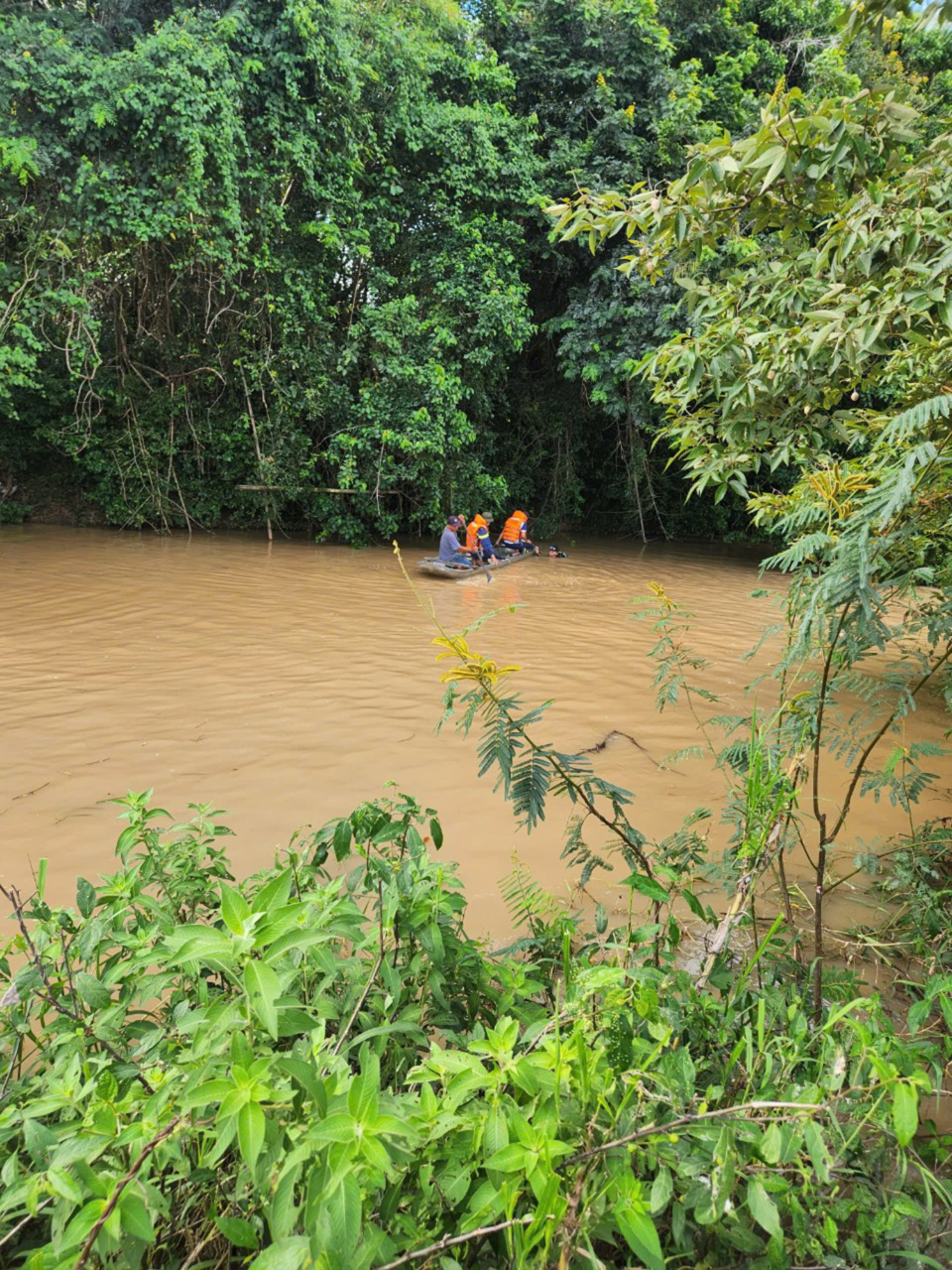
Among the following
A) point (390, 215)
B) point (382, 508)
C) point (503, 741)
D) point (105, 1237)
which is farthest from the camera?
point (382, 508)

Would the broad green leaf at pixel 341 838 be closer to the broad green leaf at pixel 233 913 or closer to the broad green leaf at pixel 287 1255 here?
the broad green leaf at pixel 233 913

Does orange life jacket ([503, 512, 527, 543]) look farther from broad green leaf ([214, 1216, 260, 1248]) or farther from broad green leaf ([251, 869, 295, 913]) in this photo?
broad green leaf ([214, 1216, 260, 1248])

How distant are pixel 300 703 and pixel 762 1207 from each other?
442cm

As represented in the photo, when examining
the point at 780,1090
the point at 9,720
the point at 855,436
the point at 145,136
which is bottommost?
the point at 9,720

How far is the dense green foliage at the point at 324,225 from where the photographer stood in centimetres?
909

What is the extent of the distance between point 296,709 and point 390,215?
34.4 feet

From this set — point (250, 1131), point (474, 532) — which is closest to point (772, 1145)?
point (250, 1131)

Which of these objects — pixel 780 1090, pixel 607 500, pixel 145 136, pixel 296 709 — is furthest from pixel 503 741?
pixel 607 500

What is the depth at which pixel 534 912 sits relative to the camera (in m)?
2.71

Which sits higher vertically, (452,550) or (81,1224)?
(452,550)

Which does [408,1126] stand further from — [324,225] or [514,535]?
[324,225]

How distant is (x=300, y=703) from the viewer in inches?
203

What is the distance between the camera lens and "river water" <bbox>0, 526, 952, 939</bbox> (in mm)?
3408

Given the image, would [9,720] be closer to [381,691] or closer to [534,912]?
[381,691]
